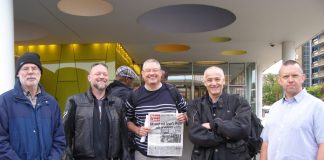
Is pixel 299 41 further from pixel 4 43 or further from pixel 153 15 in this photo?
pixel 4 43

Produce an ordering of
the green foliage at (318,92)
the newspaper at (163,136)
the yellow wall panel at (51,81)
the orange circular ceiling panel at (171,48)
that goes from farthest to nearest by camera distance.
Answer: the green foliage at (318,92), the orange circular ceiling panel at (171,48), the yellow wall panel at (51,81), the newspaper at (163,136)

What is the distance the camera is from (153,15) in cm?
1056

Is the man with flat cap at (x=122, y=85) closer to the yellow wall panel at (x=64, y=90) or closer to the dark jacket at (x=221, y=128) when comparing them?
the dark jacket at (x=221, y=128)

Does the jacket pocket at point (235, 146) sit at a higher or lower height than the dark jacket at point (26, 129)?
lower

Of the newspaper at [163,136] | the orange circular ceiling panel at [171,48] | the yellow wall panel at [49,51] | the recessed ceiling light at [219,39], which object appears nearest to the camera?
the newspaper at [163,136]

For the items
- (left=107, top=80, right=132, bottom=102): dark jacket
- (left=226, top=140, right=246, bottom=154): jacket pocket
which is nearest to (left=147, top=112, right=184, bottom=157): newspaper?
(left=226, top=140, right=246, bottom=154): jacket pocket

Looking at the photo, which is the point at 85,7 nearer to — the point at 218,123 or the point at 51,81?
the point at 51,81

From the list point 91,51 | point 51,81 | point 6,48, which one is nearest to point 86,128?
point 6,48

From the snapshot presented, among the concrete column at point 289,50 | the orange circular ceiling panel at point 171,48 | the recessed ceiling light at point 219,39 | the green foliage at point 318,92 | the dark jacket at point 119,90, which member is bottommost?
the green foliage at point 318,92

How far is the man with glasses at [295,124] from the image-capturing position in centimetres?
263

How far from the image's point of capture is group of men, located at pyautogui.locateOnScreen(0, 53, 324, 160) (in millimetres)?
2691

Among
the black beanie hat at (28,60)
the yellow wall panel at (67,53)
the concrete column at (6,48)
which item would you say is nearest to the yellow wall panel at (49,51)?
the yellow wall panel at (67,53)

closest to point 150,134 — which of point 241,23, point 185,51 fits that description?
point 241,23

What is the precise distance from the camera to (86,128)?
3.18 metres
